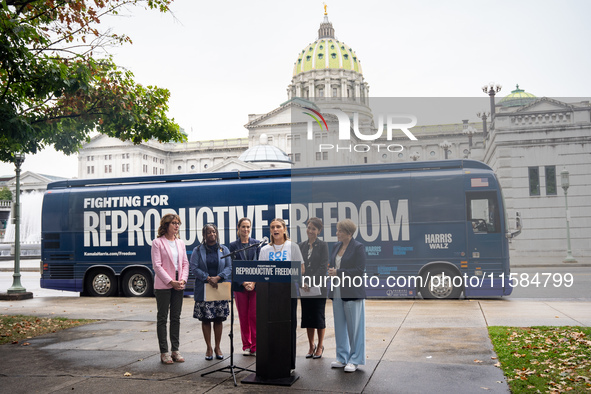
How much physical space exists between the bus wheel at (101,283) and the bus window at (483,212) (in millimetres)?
10577

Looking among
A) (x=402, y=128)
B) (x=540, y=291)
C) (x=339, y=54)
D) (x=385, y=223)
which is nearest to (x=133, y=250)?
(x=385, y=223)

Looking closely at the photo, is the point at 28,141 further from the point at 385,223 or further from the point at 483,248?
the point at 483,248

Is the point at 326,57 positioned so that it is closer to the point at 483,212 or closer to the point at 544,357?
the point at 483,212

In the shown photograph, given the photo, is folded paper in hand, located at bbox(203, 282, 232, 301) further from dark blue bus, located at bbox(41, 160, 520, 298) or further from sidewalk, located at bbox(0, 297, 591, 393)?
dark blue bus, located at bbox(41, 160, 520, 298)

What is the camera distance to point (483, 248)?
1378 cm

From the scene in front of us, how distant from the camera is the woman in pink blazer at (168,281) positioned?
7.51 m

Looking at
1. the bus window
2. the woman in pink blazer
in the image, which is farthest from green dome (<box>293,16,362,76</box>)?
the woman in pink blazer

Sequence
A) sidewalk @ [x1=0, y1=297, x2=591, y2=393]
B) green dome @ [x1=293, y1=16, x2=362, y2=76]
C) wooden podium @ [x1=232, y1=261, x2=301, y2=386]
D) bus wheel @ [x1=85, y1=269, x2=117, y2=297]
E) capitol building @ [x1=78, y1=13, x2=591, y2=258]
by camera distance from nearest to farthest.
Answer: sidewalk @ [x1=0, y1=297, x2=591, y2=393]
wooden podium @ [x1=232, y1=261, x2=301, y2=386]
capitol building @ [x1=78, y1=13, x2=591, y2=258]
bus wheel @ [x1=85, y1=269, x2=117, y2=297]
green dome @ [x1=293, y1=16, x2=362, y2=76]

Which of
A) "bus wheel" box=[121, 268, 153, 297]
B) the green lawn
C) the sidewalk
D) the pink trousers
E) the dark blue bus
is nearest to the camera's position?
the sidewalk

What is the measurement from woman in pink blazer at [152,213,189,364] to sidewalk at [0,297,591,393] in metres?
0.28

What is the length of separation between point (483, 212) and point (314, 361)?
312 inches

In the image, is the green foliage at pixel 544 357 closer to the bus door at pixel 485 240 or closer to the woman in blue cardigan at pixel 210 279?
the woman in blue cardigan at pixel 210 279

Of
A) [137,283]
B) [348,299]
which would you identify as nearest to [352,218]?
[348,299]

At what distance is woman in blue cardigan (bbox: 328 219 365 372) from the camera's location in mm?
6926
